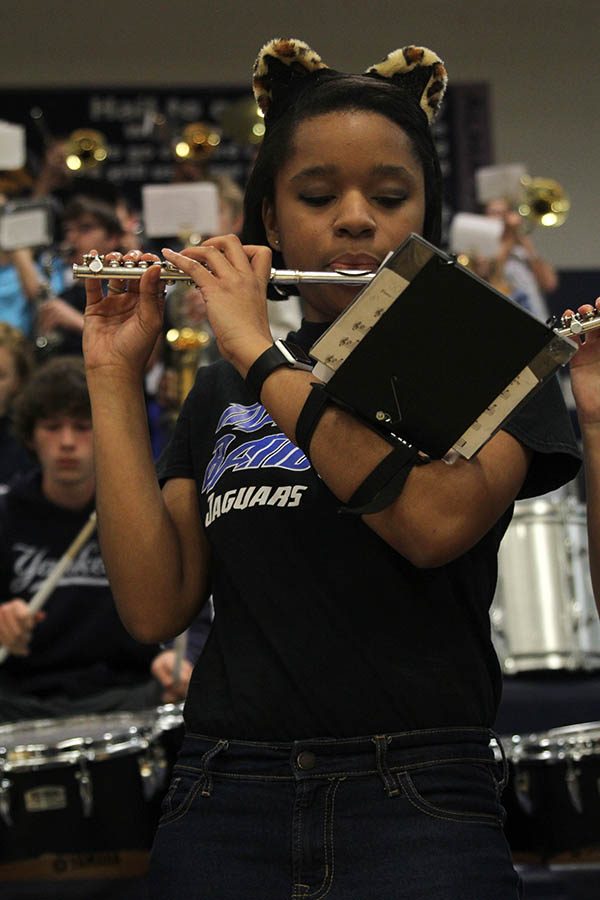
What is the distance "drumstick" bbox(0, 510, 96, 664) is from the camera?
343 centimetres

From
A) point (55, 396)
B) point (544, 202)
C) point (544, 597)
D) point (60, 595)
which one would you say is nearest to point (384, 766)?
point (60, 595)

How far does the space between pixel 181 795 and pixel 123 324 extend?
616mm

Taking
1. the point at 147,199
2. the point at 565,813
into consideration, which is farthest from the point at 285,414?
the point at 147,199

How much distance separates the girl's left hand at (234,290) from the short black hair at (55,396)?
85.0 inches

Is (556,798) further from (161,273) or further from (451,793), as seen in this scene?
(161,273)

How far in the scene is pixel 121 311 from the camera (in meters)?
1.78

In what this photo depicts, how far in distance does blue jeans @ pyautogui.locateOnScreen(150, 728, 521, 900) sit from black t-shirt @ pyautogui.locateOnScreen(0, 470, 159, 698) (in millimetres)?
1927

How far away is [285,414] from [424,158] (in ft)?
1.62

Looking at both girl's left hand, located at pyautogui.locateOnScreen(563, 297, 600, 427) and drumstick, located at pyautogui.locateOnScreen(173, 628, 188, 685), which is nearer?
girl's left hand, located at pyautogui.locateOnScreen(563, 297, 600, 427)

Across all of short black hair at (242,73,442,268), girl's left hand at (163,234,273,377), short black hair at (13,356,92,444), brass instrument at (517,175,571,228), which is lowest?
short black hair at (13,356,92,444)

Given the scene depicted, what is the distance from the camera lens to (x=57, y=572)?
11.4 ft

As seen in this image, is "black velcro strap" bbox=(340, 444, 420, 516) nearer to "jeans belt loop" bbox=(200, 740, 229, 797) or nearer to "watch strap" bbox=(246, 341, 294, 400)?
"watch strap" bbox=(246, 341, 294, 400)

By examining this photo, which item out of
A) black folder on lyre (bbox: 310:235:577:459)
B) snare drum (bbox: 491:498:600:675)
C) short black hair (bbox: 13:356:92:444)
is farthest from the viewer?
snare drum (bbox: 491:498:600:675)

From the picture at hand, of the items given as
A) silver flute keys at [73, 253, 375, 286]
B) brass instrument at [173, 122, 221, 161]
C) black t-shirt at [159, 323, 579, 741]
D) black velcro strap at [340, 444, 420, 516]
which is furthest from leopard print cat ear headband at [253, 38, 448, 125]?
brass instrument at [173, 122, 221, 161]
